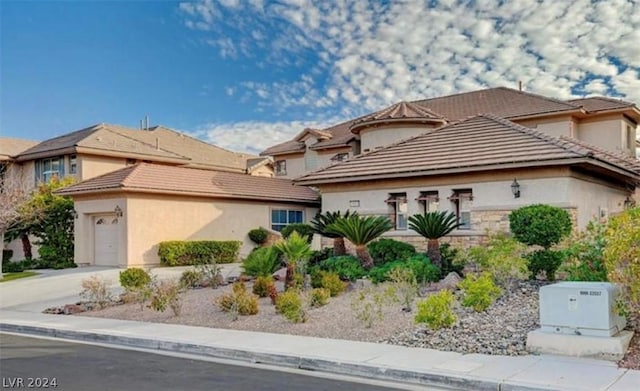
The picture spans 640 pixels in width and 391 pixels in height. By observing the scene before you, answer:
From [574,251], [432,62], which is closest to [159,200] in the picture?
[432,62]

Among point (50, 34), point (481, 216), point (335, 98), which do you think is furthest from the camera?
point (335, 98)

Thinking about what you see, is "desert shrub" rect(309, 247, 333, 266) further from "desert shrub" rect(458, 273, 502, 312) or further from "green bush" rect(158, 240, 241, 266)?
"desert shrub" rect(458, 273, 502, 312)

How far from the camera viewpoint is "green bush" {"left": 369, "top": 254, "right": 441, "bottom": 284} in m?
14.8

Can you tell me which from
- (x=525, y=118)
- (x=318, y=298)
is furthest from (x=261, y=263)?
(x=525, y=118)

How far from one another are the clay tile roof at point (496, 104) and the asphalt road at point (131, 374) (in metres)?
24.1

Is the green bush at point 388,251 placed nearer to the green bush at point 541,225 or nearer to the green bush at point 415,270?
the green bush at point 415,270

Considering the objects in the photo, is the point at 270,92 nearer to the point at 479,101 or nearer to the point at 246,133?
the point at 246,133

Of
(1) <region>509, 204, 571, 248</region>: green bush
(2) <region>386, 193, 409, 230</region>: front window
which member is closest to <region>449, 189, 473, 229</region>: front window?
(2) <region>386, 193, 409, 230</region>: front window

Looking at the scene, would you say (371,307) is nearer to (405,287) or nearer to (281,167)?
(405,287)

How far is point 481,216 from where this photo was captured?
17750 mm

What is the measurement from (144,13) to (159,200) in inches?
351

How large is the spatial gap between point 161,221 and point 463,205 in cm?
1337

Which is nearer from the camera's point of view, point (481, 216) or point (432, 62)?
point (481, 216)

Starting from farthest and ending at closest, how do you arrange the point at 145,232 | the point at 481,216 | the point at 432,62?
1. the point at 145,232
2. the point at 432,62
3. the point at 481,216
